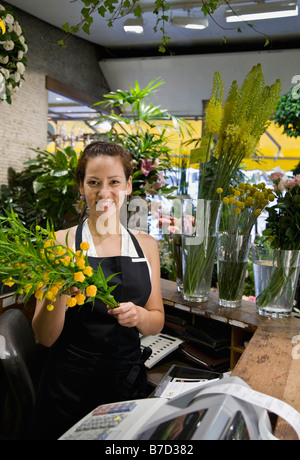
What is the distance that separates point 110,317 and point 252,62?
5.98m

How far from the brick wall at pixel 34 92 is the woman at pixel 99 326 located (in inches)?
131

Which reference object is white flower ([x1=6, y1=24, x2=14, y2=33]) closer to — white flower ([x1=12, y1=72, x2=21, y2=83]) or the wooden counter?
white flower ([x1=12, y1=72, x2=21, y2=83])

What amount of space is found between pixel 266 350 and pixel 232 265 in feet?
1.50

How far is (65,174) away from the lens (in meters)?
2.94

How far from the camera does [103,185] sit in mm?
1390

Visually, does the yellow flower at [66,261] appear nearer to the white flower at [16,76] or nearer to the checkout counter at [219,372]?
the checkout counter at [219,372]

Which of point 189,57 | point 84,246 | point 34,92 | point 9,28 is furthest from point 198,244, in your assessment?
point 189,57

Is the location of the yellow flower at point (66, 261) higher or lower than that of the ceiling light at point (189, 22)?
lower

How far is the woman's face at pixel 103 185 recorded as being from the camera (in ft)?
4.53

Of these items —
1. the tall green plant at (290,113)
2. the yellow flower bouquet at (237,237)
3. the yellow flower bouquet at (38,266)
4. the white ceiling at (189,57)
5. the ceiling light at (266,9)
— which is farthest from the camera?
the white ceiling at (189,57)

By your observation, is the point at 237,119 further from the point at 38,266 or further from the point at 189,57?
the point at 189,57

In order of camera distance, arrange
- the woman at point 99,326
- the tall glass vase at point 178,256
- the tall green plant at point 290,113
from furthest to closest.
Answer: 1. the tall green plant at point 290,113
2. the tall glass vase at point 178,256
3. the woman at point 99,326

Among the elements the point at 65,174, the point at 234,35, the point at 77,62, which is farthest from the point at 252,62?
the point at 65,174

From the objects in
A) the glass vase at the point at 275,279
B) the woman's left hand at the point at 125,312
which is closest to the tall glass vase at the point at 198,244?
the glass vase at the point at 275,279
